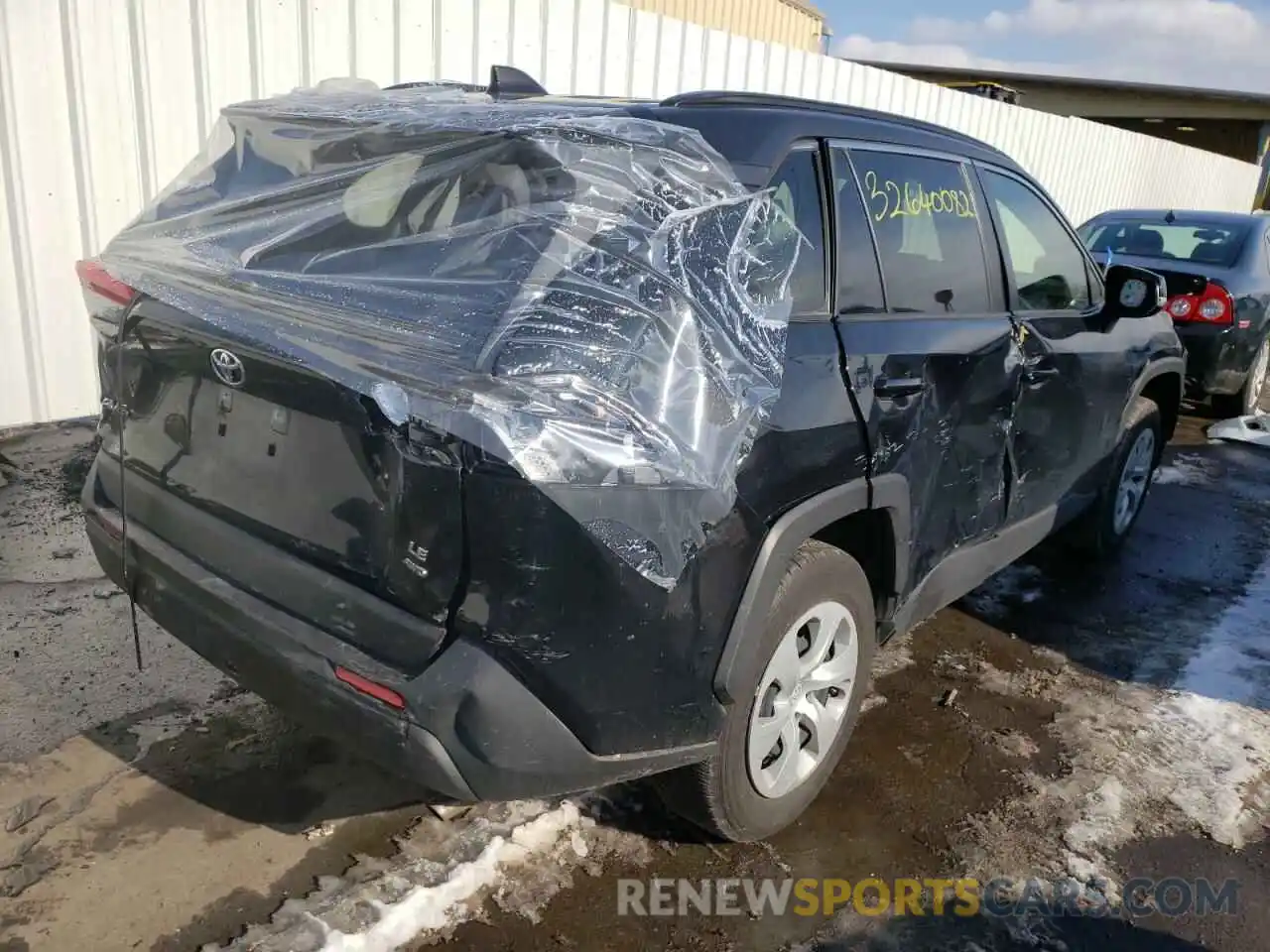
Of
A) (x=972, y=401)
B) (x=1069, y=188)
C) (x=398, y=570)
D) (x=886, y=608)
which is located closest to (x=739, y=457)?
(x=398, y=570)

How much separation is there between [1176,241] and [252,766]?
772 centimetres

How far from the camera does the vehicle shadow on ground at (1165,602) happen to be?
152 inches

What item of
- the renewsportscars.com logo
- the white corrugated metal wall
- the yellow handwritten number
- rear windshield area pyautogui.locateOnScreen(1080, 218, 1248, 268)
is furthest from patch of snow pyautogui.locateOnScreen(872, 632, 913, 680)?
rear windshield area pyautogui.locateOnScreen(1080, 218, 1248, 268)

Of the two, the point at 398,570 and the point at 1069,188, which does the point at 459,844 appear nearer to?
the point at 398,570

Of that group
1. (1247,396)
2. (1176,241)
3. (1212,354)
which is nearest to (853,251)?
(1212,354)

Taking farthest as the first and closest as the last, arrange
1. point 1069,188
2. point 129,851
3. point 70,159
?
point 1069,188 < point 70,159 < point 129,851

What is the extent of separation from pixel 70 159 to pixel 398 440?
408 centimetres

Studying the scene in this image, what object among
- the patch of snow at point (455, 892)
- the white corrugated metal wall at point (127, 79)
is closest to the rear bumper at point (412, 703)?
the patch of snow at point (455, 892)

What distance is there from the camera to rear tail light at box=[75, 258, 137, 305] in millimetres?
2426

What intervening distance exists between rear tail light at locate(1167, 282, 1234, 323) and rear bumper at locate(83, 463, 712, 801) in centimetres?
641

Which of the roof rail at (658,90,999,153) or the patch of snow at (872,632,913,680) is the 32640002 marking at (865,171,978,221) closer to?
the roof rail at (658,90,999,153)

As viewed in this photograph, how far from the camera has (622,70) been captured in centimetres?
686

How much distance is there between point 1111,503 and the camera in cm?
453

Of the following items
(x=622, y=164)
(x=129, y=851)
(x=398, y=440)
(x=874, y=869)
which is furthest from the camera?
(x=874, y=869)
